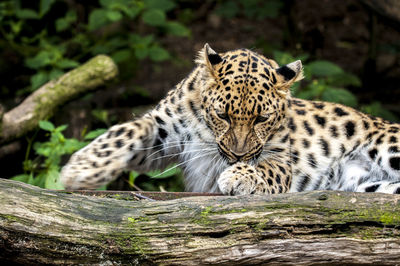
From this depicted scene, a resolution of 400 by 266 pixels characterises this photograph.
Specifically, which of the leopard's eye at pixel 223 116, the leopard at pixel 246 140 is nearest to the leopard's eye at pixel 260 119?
the leopard at pixel 246 140

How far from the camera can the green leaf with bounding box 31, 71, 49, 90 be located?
30.0 ft

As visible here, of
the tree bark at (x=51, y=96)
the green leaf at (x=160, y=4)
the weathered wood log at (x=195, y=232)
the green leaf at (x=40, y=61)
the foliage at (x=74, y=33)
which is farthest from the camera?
the green leaf at (x=160, y=4)

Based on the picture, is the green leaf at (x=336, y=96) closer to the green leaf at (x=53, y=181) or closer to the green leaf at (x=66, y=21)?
the green leaf at (x=53, y=181)

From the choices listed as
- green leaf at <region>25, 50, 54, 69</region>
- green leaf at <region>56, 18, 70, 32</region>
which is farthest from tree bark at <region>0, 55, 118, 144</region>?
green leaf at <region>56, 18, 70, 32</region>

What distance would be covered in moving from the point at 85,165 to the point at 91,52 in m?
5.93

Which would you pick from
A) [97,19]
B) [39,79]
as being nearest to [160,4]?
[97,19]

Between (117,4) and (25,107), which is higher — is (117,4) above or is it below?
above

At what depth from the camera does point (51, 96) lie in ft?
26.8

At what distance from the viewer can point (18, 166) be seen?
27.3ft

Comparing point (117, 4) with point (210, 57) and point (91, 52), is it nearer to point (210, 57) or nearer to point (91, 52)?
point (91, 52)

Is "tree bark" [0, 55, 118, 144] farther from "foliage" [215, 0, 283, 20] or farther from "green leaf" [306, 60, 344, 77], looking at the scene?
"foliage" [215, 0, 283, 20]

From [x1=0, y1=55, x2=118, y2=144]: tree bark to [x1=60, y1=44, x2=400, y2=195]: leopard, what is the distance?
7.72ft

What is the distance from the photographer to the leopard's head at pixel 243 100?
509 centimetres

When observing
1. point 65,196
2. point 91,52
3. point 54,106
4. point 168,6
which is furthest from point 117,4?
point 65,196
